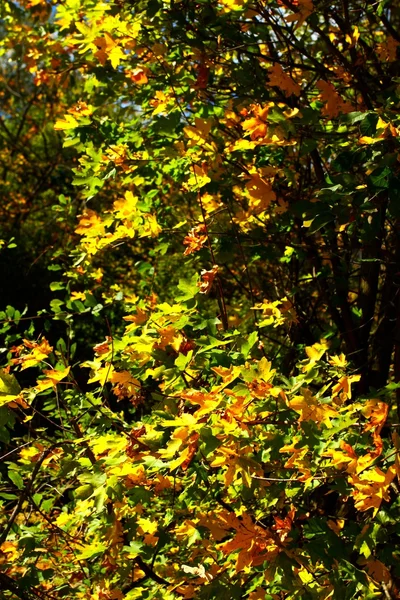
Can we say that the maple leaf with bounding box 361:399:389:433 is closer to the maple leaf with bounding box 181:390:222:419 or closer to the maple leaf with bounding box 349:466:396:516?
the maple leaf with bounding box 349:466:396:516

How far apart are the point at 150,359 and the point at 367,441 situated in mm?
626

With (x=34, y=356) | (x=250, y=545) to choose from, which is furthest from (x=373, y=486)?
(x=34, y=356)

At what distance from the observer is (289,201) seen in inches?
122

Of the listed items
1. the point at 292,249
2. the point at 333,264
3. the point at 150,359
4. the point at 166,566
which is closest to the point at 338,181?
the point at 150,359

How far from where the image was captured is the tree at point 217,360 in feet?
5.80

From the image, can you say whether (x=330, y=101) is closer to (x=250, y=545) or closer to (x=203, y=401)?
(x=203, y=401)

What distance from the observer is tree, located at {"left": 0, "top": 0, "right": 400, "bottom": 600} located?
1.77m

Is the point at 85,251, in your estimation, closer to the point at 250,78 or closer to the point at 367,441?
the point at 250,78

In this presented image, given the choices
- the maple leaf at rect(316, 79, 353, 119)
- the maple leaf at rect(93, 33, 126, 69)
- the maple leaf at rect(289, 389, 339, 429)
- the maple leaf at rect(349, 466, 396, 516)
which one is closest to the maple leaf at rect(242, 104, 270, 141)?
the maple leaf at rect(316, 79, 353, 119)

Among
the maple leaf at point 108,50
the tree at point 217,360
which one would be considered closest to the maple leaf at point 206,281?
the tree at point 217,360

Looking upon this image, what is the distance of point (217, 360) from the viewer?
190cm

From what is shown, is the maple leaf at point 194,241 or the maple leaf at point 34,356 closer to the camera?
the maple leaf at point 34,356

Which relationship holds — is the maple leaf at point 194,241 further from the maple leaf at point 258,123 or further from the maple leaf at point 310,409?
the maple leaf at point 310,409

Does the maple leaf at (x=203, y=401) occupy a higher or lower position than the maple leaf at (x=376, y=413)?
higher
